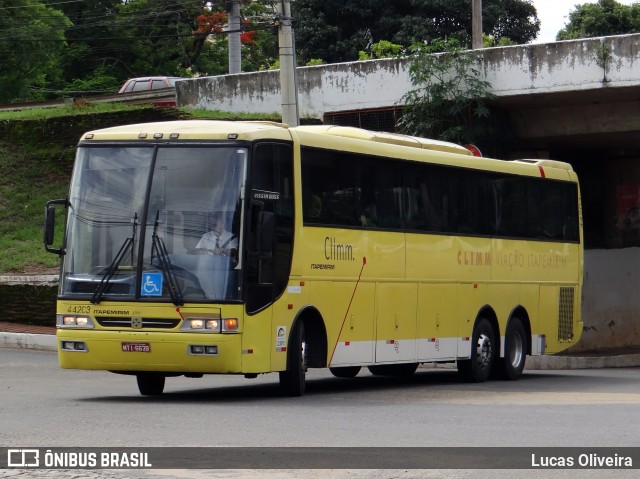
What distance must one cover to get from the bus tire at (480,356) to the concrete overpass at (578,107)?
869 centimetres

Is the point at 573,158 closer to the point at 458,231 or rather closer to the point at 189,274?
the point at 458,231

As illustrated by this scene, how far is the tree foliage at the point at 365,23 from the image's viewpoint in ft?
201

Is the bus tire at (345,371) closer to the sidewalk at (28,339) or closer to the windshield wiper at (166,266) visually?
the windshield wiper at (166,266)

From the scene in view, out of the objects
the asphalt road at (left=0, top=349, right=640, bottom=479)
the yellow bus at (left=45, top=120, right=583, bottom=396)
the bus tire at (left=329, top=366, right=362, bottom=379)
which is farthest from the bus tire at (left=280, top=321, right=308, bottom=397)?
the bus tire at (left=329, top=366, right=362, bottom=379)

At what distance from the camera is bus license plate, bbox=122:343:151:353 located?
49.4ft

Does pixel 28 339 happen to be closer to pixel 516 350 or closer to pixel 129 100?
pixel 516 350

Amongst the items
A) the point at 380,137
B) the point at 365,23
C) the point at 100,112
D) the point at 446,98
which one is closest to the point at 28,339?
the point at 100,112

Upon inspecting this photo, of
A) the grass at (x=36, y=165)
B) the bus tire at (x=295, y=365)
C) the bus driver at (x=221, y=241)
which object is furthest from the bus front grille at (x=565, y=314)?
the grass at (x=36, y=165)

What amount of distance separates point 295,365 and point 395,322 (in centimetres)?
283

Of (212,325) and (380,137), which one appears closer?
(212,325)

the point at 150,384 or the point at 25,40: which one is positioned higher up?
the point at 25,40

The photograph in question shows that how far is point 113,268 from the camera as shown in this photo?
1533cm

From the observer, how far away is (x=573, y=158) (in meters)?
36.7

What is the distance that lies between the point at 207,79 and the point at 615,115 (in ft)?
35.9
